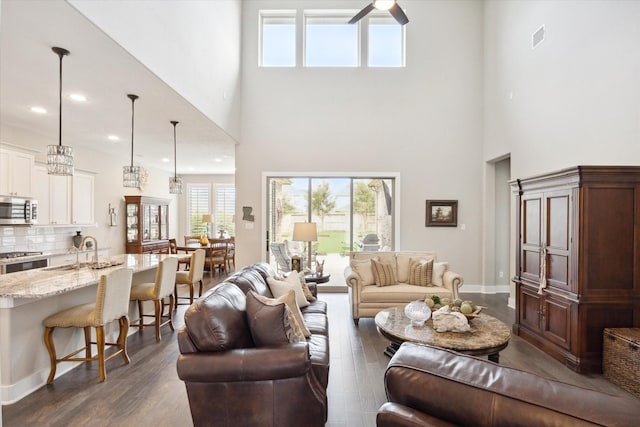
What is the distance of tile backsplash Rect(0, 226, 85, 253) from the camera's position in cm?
518

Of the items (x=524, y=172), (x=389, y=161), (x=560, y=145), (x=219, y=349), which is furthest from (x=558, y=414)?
(x=389, y=161)

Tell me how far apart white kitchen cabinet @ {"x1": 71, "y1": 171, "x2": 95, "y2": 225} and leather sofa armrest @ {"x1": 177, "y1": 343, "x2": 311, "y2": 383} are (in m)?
6.00

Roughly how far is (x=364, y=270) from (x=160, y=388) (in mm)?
2824

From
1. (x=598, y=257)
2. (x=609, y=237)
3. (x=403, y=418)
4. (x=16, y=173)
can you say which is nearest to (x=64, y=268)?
(x=16, y=173)

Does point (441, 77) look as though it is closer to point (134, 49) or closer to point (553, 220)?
point (553, 220)

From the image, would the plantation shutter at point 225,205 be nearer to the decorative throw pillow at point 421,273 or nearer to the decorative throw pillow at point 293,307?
→ the decorative throw pillow at point 421,273

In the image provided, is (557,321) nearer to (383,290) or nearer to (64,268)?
(383,290)

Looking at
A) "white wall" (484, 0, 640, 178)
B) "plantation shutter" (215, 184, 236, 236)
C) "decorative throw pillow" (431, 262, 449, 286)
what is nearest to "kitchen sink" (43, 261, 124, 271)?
"decorative throw pillow" (431, 262, 449, 286)

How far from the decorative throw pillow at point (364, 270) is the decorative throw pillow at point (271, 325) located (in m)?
2.62

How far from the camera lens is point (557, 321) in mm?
3367

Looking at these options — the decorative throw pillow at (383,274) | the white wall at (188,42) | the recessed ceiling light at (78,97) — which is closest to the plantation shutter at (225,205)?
the white wall at (188,42)

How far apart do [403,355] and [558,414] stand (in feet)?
1.44

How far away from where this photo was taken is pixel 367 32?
648 cm

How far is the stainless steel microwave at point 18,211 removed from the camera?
4.77 m
